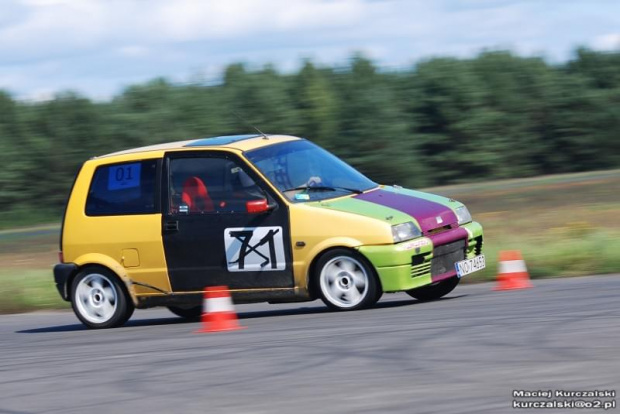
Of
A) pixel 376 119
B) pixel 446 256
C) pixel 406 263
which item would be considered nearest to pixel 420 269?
pixel 406 263

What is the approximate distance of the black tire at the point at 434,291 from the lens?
11383 millimetres

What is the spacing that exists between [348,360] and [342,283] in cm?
270

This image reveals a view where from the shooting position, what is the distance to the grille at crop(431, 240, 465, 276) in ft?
34.5

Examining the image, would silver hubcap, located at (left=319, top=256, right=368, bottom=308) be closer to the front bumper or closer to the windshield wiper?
the front bumper

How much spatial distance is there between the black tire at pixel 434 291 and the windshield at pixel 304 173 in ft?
3.92

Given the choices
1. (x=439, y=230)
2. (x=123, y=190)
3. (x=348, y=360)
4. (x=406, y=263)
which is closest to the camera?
(x=348, y=360)

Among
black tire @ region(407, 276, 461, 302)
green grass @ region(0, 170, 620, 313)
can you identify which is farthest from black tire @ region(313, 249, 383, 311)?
green grass @ region(0, 170, 620, 313)

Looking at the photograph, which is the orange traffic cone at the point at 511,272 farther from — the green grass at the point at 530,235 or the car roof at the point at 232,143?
the car roof at the point at 232,143

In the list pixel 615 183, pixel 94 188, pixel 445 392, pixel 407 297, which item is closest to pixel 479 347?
pixel 445 392

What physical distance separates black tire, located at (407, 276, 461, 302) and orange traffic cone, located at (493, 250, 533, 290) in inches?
18.4

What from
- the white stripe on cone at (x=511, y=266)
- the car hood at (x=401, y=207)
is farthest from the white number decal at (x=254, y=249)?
the white stripe on cone at (x=511, y=266)

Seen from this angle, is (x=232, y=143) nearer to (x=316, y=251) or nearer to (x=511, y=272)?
(x=316, y=251)

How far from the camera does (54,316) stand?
1358 centimetres

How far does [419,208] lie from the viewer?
10719 millimetres
